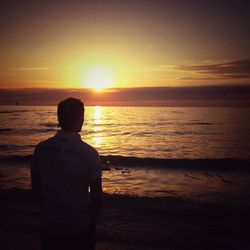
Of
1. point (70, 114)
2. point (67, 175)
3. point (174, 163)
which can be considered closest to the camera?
point (67, 175)

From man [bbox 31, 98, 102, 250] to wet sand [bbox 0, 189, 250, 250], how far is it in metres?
3.67

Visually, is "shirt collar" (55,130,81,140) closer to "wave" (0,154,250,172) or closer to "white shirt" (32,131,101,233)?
"white shirt" (32,131,101,233)

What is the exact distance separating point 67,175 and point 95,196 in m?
0.34

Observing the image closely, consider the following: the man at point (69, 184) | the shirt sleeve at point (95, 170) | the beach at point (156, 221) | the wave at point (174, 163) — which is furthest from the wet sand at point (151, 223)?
the wave at point (174, 163)

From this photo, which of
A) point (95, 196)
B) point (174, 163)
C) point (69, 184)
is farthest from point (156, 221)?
point (174, 163)

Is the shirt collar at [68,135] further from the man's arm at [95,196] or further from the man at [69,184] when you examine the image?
the man's arm at [95,196]

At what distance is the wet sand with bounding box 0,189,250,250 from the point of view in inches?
250

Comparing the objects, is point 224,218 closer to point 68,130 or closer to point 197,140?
point 68,130

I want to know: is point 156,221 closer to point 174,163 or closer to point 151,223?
point 151,223

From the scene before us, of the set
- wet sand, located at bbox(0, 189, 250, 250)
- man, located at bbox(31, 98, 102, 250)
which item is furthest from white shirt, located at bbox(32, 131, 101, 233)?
wet sand, located at bbox(0, 189, 250, 250)

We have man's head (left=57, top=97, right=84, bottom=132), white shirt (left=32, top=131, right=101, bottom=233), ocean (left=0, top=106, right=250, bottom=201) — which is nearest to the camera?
white shirt (left=32, top=131, right=101, bottom=233)

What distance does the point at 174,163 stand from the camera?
19781 millimetres

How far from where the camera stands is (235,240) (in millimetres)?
6672

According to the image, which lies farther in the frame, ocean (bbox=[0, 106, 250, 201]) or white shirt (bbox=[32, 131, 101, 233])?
ocean (bbox=[0, 106, 250, 201])
